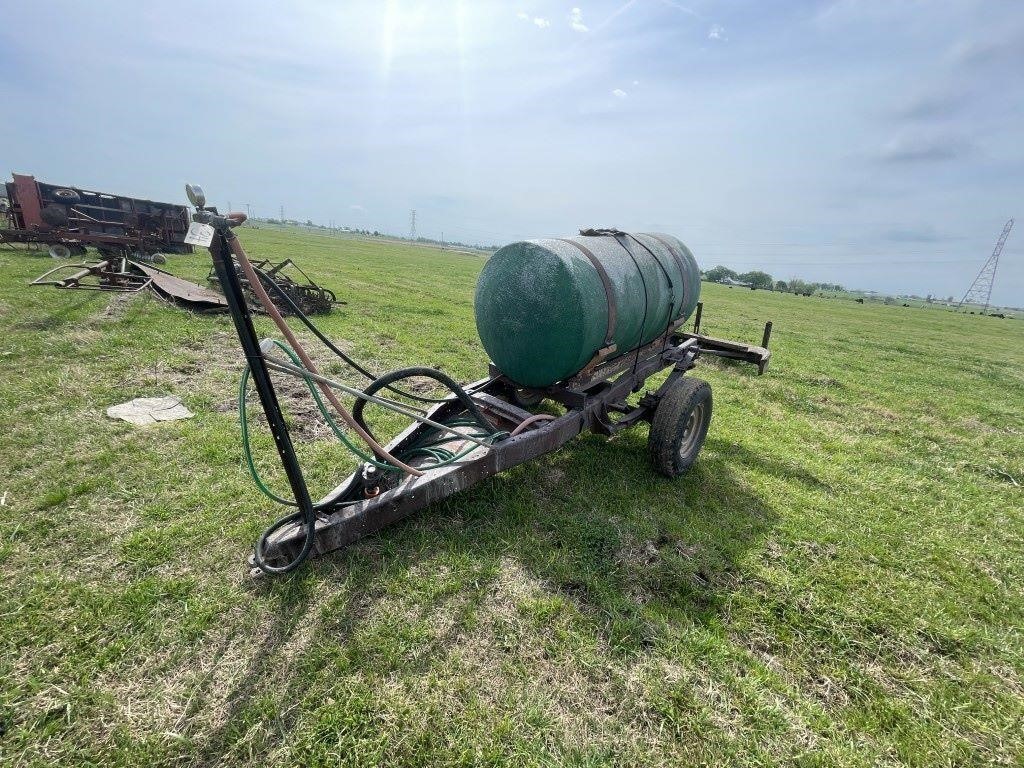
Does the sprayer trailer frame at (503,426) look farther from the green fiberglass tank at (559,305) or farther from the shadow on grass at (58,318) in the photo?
the shadow on grass at (58,318)

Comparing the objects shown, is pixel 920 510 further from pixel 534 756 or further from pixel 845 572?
pixel 534 756

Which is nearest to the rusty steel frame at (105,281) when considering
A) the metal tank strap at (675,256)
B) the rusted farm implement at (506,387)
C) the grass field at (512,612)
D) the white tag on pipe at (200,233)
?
the grass field at (512,612)

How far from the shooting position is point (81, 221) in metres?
16.0

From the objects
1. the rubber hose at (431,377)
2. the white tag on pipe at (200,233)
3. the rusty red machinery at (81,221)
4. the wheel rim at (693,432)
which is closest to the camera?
the white tag on pipe at (200,233)

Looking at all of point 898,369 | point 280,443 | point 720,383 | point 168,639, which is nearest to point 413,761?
point 168,639

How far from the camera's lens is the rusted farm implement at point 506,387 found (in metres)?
2.47

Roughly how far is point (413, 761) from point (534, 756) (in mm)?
548

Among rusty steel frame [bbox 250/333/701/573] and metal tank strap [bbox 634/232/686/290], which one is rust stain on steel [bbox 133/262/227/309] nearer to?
rusty steel frame [bbox 250/333/701/573]

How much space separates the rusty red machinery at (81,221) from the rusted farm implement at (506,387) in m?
15.5

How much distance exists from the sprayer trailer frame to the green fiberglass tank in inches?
10.9

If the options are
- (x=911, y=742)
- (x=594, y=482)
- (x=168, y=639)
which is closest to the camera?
(x=911, y=742)

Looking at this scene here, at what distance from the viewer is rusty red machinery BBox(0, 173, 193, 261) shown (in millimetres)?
14969

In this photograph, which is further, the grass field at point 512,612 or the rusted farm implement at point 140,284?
the rusted farm implement at point 140,284

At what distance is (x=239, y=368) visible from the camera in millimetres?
6348
